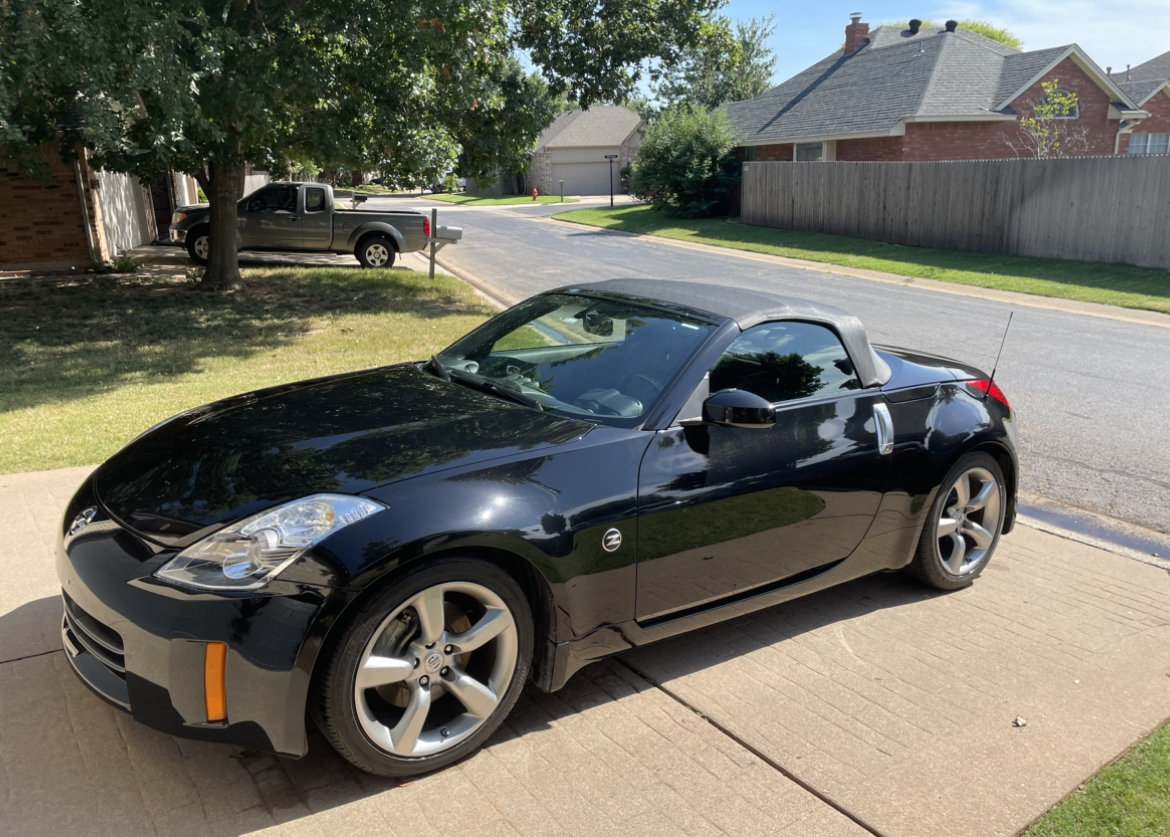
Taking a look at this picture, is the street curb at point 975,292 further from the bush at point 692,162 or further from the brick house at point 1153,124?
the brick house at point 1153,124

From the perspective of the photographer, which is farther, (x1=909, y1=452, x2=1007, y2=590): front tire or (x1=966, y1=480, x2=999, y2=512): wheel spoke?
(x1=966, y1=480, x2=999, y2=512): wheel spoke

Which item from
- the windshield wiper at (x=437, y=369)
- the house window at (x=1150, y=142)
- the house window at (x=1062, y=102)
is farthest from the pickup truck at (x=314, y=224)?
the house window at (x=1150, y=142)

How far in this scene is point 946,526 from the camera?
4562 millimetres

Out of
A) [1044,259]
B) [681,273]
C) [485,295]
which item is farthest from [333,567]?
[1044,259]

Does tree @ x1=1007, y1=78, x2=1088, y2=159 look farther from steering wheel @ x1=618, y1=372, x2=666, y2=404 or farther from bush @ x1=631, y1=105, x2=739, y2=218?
steering wheel @ x1=618, y1=372, x2=666, y2=404

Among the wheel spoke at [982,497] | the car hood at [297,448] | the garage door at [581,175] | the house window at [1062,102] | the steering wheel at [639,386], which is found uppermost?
the house window at [1062,102]

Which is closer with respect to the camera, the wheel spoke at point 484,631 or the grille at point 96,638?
the grille at point 96,638

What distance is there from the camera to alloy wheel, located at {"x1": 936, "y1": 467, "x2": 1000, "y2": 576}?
4609mm

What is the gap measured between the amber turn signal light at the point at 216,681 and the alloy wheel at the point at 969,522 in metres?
3.26

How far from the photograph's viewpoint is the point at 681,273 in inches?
775

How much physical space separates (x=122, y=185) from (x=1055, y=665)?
73.1 ft

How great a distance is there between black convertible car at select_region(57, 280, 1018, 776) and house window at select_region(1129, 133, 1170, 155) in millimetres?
37731

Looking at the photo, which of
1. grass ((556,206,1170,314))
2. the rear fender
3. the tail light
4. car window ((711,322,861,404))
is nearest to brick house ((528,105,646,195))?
grass ((556,206,1170,314))

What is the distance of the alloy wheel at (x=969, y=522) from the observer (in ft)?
15.1
